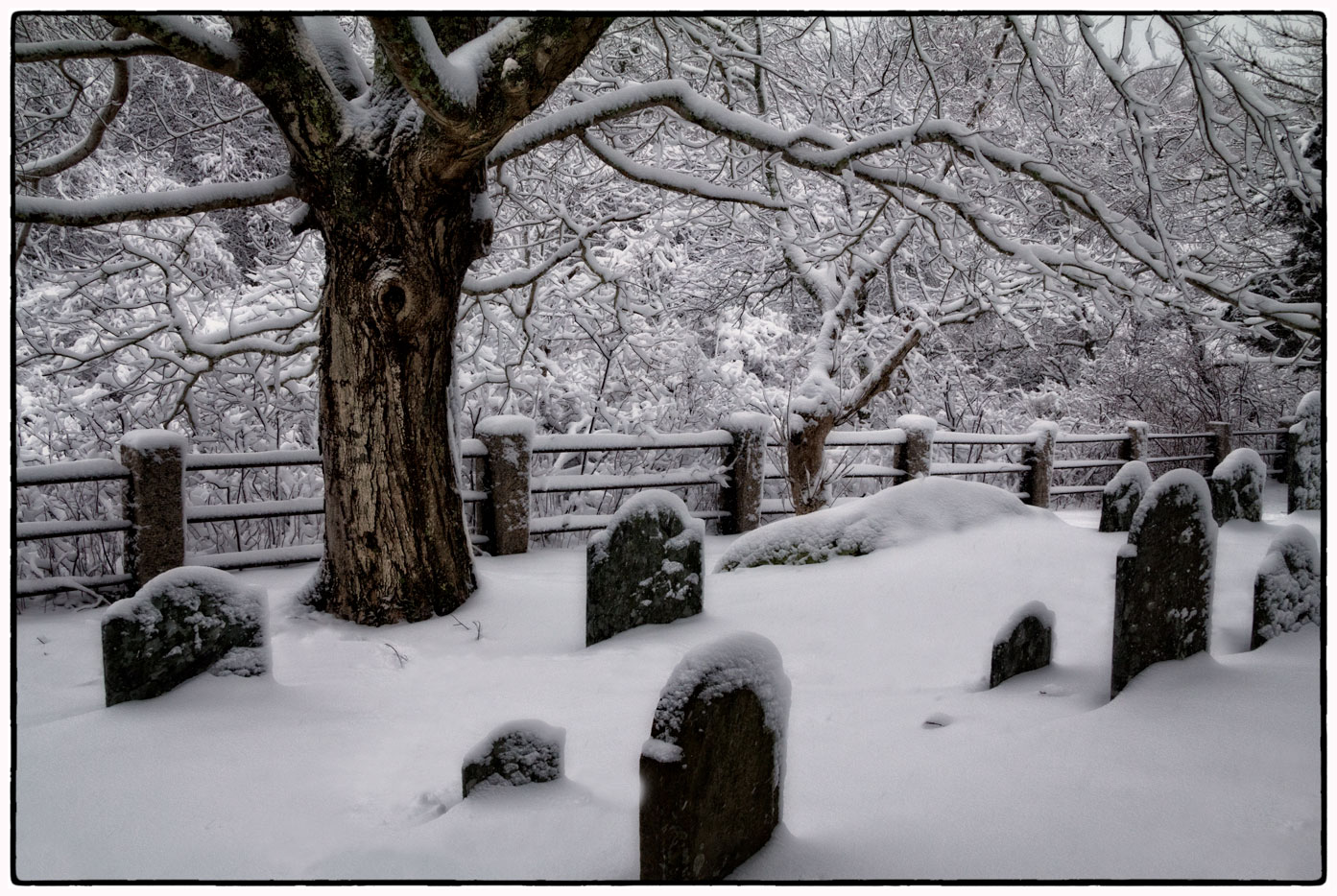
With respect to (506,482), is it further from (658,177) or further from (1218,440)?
(1218,440)

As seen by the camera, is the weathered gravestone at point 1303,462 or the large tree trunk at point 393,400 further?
the weathered gravestone at point 1303,462

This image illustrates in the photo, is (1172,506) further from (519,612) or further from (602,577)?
(519,612)

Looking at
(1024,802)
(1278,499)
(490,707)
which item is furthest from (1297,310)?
(1278,499)

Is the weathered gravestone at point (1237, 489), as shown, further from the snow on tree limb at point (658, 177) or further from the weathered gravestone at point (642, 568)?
the weathered gravestone at point (642, 568)

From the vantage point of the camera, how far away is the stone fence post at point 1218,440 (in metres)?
9.62

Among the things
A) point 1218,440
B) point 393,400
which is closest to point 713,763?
point 393,400

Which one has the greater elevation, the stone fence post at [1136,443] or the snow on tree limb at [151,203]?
the snow on tree limb at [151,203]

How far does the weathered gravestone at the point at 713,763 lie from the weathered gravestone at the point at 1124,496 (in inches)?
186

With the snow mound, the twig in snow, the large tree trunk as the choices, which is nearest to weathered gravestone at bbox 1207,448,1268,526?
the snow mound

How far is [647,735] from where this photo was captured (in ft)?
9.21

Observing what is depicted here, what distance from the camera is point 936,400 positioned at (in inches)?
499

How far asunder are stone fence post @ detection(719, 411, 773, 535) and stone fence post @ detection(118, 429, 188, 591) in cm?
495

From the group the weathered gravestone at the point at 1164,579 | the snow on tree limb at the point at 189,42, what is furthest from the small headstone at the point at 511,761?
the snow on tree limb at the point at 189,42

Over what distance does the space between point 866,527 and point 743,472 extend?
10.2 feet
